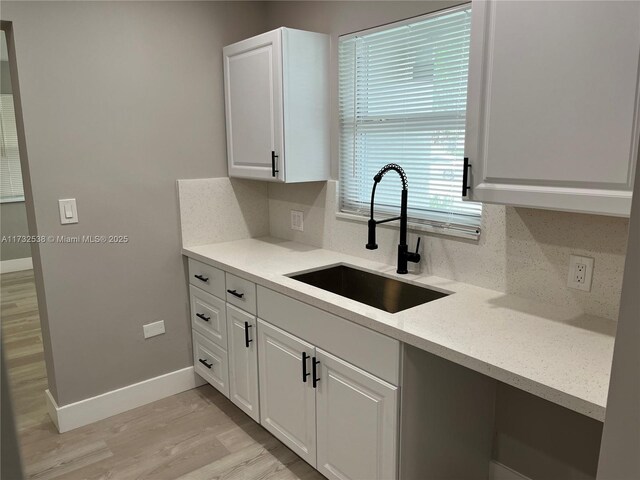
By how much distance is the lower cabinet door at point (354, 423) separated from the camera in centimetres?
173

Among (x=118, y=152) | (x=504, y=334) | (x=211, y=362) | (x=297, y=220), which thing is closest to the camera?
(x=504, y=334)

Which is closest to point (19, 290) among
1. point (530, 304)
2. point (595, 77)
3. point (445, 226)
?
point (445, 226)

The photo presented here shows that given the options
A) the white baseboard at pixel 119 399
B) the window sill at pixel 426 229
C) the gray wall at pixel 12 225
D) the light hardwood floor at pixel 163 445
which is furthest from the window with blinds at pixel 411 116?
the gray wall at pixel 12 225

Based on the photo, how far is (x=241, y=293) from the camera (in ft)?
8.07

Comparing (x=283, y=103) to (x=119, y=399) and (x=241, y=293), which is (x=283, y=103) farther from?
(x=119, y=399)

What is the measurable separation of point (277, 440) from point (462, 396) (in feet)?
3.65

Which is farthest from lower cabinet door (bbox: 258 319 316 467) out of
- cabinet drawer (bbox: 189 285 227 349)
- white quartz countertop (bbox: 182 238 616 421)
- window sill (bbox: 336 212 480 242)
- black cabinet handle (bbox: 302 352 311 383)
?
window sill (bbox: 336 212 480 242)

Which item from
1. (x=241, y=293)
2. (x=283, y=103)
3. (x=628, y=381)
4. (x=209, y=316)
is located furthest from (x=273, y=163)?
(x=628, y=381)

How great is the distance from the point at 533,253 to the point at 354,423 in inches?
36.4

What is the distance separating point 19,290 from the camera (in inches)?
212

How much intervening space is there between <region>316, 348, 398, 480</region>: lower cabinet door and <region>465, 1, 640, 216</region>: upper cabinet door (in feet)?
2.53

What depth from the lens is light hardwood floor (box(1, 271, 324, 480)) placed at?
2330 millimetres

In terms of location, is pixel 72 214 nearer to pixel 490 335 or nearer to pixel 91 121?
pixel 91 121

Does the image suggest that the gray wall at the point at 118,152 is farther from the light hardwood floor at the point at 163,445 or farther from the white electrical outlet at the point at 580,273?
the white electrical outlet at the point at 580,273
